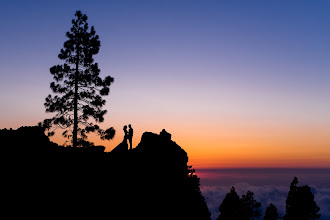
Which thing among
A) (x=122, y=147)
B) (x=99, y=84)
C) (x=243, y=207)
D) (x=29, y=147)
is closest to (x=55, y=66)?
(x=99, y=84)

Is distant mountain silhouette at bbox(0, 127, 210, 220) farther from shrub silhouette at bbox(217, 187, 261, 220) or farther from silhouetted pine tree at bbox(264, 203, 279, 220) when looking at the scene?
silhouetted pine tree at bbox(264, 203, 279, 220)

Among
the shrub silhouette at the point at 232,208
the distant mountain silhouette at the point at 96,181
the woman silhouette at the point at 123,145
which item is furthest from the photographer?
the shrub silhouette at the point at 232,208

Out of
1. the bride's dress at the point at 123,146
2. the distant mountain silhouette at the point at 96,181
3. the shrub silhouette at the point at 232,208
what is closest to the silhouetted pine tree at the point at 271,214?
the shrub silhouette at the point at 232,208

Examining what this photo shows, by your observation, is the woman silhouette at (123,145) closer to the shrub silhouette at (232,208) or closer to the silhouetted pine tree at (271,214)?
the shrub silhouette at (232,208)

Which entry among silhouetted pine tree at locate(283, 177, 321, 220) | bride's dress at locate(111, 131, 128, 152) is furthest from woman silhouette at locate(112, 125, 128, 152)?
silhouetted pine tree at locate(283, 177, 321, 220)

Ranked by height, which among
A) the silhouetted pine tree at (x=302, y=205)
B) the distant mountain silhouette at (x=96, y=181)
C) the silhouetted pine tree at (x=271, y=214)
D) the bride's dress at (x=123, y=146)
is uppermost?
the bride's dress at (x=123, y=146)

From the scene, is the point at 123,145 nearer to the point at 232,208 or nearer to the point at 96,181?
the point at 96,181

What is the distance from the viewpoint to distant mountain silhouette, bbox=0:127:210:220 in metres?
15.9

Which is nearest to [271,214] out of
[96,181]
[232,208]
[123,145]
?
[232,208]

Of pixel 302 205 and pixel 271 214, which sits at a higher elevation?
pixel 302 205

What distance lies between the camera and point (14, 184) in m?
15.3

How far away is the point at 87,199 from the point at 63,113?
48.3 ft

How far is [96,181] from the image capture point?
18.5 m

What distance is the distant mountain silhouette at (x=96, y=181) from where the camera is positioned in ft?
52.2
